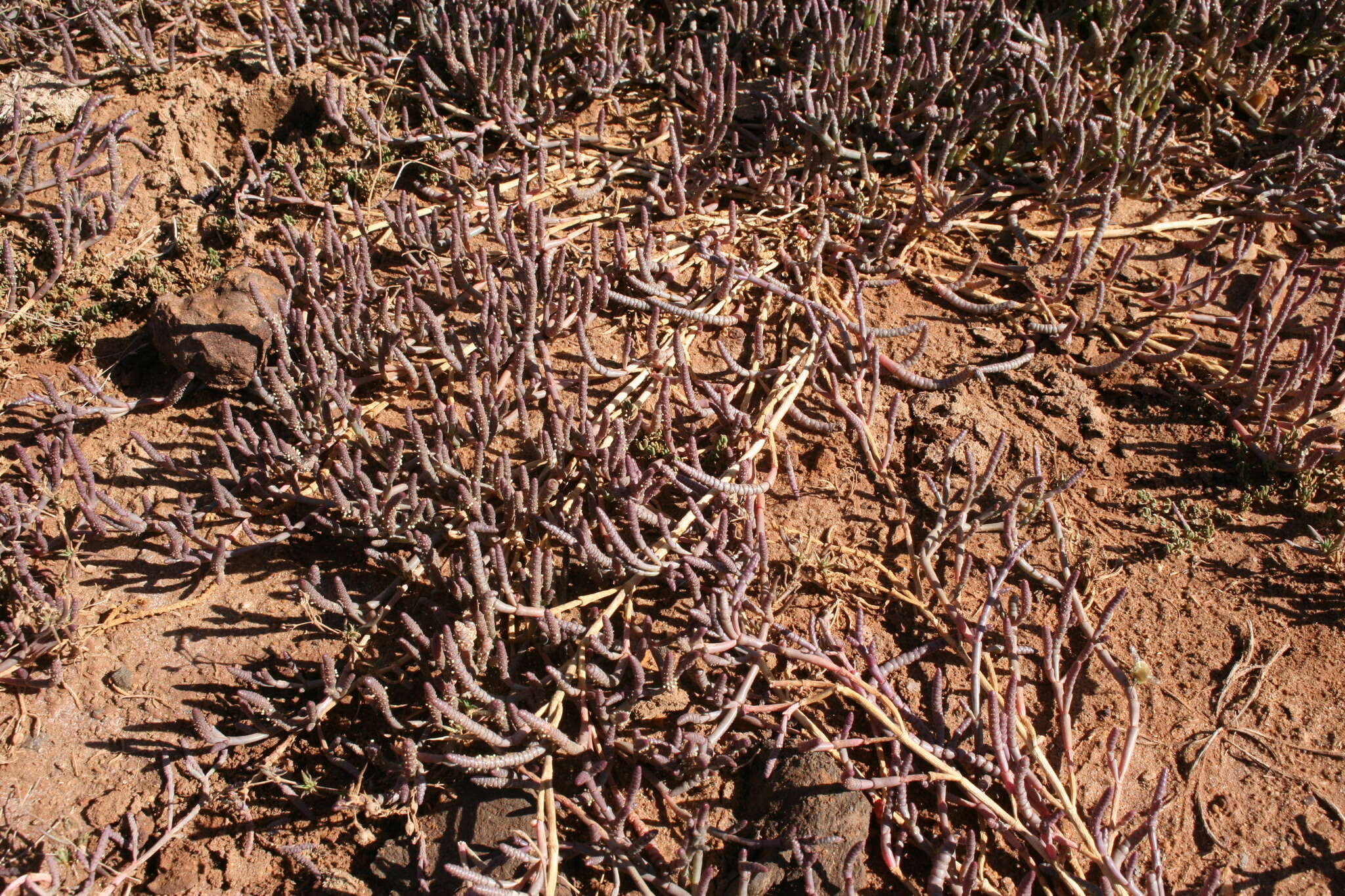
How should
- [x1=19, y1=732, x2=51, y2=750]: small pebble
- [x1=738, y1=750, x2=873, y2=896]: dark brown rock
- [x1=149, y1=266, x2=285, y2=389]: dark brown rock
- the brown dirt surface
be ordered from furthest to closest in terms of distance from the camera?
[x1=149, y1=266, x2=285, y2=389]: dark brown rock, [x1=19, y1=732, x2=51, y2=750]: small pebble, the brown dirt surface, [x1=738, y1=750, x2=873, y2=896]: dark brown rock

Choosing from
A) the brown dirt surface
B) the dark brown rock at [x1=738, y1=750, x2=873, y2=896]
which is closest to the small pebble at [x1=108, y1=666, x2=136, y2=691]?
the brown dirt surface

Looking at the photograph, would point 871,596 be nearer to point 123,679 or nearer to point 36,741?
point 123,679

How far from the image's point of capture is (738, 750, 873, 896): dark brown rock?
229cm

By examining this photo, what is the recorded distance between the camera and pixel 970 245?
3572mm

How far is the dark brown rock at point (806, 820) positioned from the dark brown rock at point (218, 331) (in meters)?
2.06

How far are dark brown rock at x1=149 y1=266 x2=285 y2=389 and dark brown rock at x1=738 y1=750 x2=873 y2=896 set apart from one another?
80.9 inches

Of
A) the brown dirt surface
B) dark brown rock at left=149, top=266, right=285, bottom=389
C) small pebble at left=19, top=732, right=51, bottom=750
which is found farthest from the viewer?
dark brown rock at left=149, top=266, right=285, bottom=389

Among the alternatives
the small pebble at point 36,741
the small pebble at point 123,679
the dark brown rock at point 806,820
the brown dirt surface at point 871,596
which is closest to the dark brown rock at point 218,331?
the brown dirt surface at point 871,596

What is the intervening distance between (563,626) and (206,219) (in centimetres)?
226

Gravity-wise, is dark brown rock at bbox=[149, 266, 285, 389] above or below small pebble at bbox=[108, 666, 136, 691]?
above

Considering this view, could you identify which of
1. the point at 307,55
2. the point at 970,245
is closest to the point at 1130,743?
the point at 970,245

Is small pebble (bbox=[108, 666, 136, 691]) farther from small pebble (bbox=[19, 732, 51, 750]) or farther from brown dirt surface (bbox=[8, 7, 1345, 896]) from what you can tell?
small pebble (bbox=[19, 732, 51, 750])

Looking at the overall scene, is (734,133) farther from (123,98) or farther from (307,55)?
(123,98)

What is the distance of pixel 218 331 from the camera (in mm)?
3076
